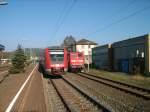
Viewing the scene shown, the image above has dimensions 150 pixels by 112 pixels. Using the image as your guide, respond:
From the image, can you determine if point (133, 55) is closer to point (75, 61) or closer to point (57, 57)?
point (75, 61)

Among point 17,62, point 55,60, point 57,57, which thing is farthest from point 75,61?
point 55,60

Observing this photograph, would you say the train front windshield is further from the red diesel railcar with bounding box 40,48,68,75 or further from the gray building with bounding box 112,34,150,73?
the gray building with bounding box 112,34,150,73

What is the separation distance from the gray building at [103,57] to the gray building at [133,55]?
231cm

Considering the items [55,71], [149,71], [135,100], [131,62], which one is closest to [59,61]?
[55,71]

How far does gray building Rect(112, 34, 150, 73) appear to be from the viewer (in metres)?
37.7

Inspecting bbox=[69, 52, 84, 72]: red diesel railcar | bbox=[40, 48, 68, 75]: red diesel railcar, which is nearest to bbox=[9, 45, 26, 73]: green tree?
bbox=[69, 52, 84, 72]: red diesel railcar

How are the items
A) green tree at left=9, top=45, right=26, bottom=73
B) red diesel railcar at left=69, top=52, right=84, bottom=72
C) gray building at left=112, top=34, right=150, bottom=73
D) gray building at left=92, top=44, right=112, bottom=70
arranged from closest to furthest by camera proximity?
gray building at left=112, top=34, right=150, bottom=73 < green tree at left=9, top=45, right=26, bottom=73 < red diesel railcar at left=69, top=52, right=84, bottom=72 < gray building at left=92, top=44, right=112, bottom=70

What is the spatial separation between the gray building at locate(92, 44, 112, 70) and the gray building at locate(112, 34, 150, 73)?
90.9 inches


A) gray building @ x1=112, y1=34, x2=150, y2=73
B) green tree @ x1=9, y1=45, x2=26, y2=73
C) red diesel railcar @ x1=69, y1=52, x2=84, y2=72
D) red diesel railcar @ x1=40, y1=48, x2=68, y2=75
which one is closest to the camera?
red diesel railcar @ x1=40, y1=48, x2=68, y2=75

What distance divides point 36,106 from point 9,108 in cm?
126

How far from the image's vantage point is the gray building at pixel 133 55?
3769 cm

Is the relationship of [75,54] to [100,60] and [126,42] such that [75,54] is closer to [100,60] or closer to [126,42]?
[126,42]

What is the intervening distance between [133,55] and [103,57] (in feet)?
54.5

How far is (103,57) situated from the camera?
58.9 meters
